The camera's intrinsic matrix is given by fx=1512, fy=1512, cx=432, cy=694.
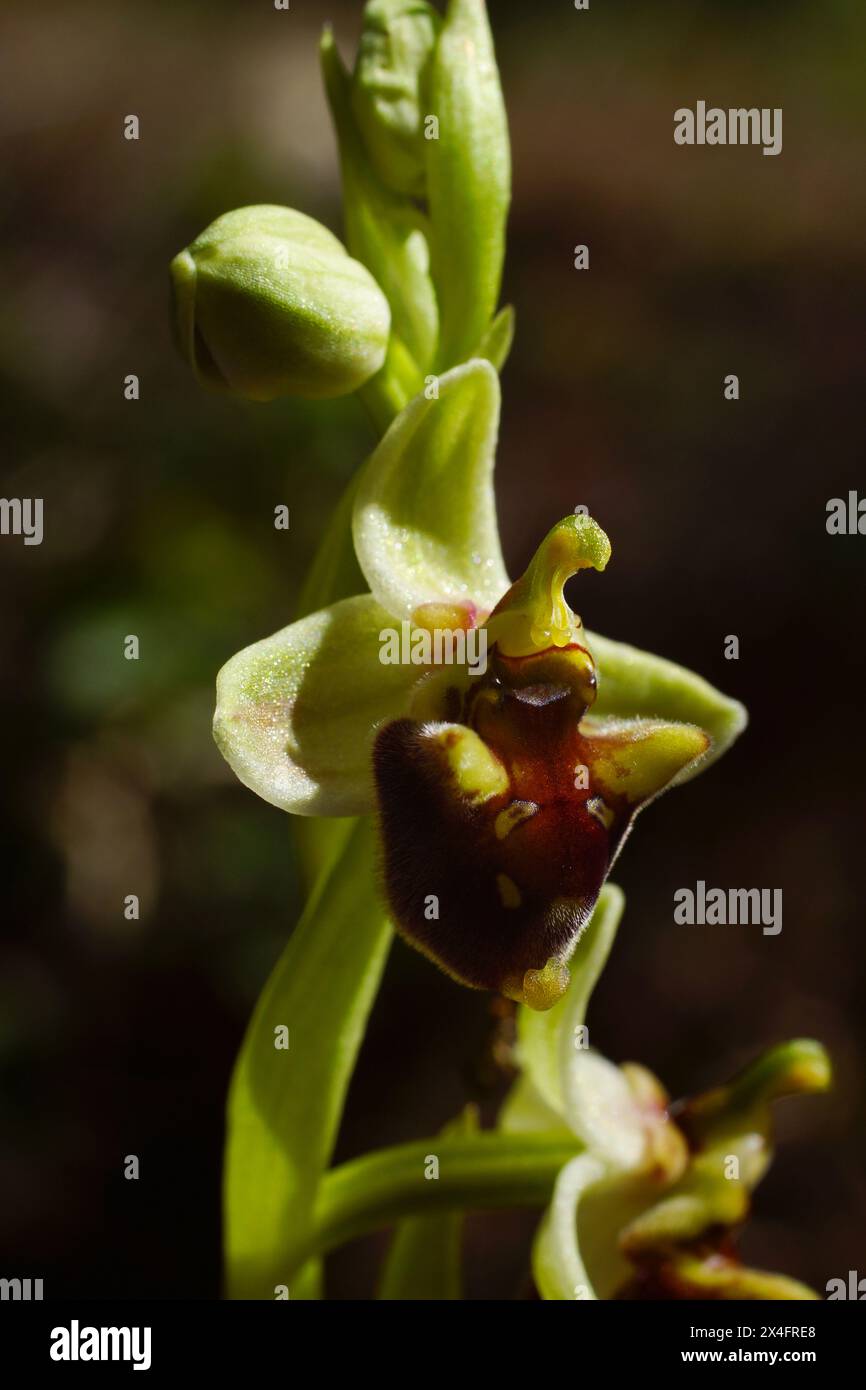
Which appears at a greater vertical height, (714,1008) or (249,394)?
(249,394)

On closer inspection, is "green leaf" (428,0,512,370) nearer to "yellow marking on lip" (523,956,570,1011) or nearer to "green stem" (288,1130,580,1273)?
"yellow marking on lip" (523,956,570,1011)

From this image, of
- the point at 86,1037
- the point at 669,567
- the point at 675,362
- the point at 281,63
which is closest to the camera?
the point at 86,1037

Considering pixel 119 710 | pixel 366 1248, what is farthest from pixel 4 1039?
pixel 366 1248

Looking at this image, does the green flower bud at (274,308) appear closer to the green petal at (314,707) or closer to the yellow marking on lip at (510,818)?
the green petal at (314,707)

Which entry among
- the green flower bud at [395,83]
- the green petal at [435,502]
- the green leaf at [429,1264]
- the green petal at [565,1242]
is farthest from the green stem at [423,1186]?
the green flower bud at [395,83]

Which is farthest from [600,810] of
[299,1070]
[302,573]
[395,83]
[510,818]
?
[302,573]
